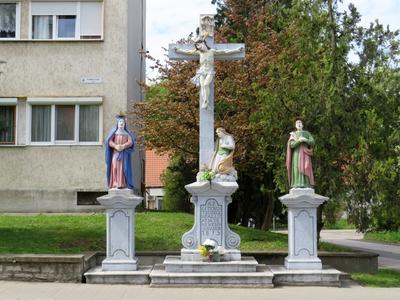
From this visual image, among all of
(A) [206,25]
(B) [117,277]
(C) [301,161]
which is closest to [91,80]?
(A) [206,25]

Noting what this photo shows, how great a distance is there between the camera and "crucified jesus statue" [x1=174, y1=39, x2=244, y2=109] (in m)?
13.9

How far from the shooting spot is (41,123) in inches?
861

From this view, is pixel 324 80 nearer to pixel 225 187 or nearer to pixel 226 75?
pixel 225 187

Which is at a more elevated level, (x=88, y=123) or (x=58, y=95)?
(x=58, y=95)

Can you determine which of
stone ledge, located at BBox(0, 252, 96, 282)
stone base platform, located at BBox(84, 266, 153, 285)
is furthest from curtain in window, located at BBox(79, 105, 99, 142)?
stone base platform, located at BBox(84, 266, 153, 285)

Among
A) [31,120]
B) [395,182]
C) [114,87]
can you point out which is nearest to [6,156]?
[31,120]

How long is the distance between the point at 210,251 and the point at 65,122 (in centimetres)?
1102

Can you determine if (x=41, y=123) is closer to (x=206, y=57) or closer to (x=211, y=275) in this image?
(x=206, y=57)

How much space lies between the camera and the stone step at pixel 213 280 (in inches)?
463

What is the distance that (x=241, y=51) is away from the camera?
1431 centimetres

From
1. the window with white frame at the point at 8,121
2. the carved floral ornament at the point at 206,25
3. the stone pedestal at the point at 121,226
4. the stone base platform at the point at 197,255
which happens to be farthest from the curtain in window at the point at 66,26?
the stone base platform at the point at 197,255

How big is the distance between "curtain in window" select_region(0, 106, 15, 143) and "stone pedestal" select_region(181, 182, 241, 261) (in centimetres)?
1089

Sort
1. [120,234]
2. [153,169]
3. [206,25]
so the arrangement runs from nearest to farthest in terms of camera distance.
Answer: [120,234] → [206,25] → [153,169]

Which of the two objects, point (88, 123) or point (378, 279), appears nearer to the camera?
point (378, 279)
